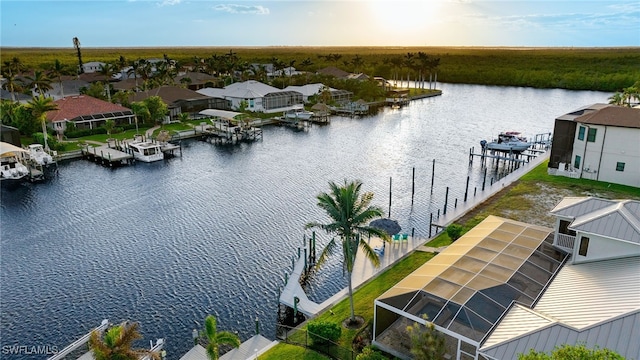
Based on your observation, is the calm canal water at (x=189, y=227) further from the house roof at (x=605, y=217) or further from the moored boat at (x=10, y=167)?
the house roof at (x=605, y=217)

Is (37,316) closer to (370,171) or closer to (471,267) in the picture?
(471,267)

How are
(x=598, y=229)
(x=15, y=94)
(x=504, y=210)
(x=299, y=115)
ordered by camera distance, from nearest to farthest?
(x=598, y=229)
(x=504, y=210)
(x=299, y=115)
(x=15, y=94)

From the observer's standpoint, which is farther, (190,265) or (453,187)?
(453,187)

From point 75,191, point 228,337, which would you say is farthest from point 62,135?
point 228,337

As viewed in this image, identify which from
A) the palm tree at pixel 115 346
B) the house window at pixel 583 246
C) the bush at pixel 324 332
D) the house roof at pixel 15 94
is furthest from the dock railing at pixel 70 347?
the house roof at pixel 15 94

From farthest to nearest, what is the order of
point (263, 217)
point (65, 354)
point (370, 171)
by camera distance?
point (370, 171) < point (263, 217) < point (65, 354)

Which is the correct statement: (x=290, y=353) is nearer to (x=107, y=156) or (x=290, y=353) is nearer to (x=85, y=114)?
(x=107, y=156)

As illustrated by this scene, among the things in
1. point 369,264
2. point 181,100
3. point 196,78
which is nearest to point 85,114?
point 181,100
